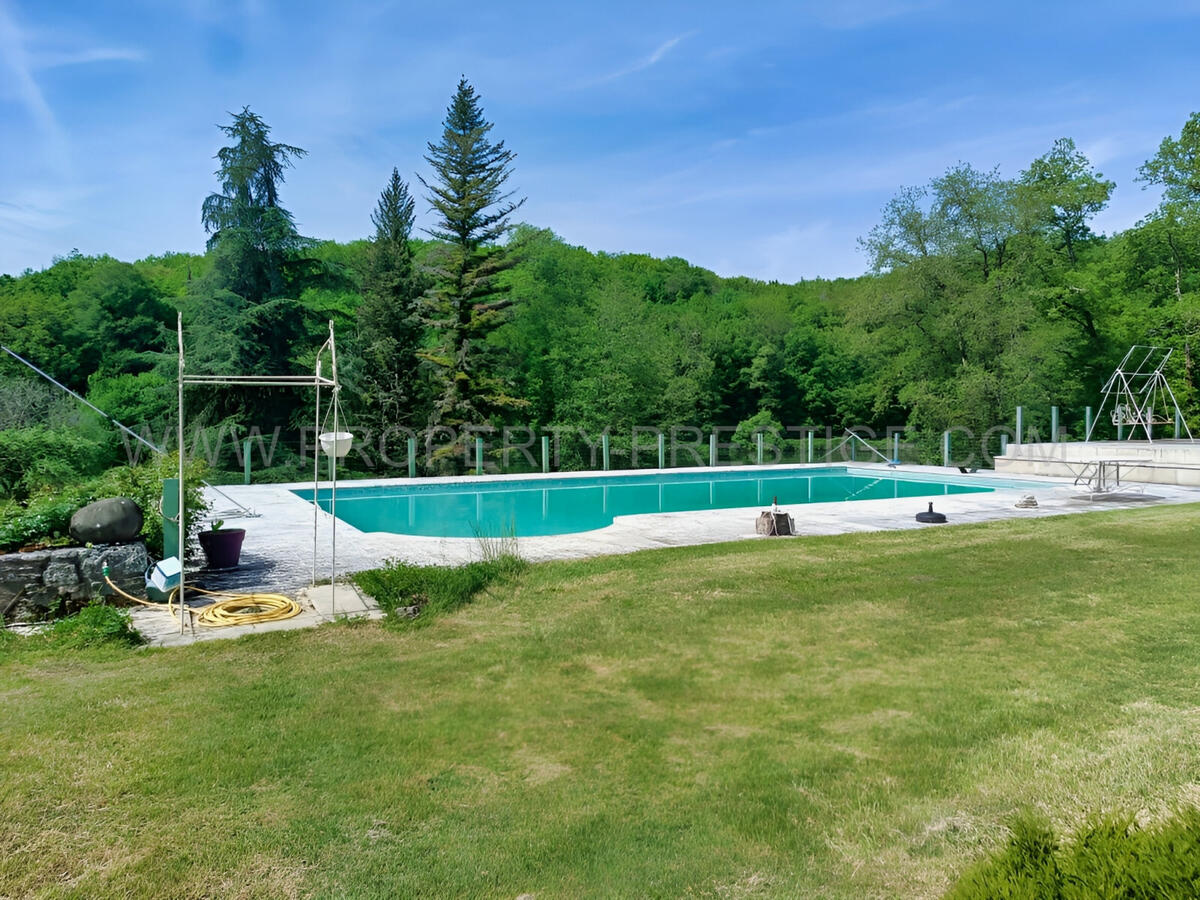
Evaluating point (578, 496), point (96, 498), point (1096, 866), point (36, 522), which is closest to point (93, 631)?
point (36, 522)

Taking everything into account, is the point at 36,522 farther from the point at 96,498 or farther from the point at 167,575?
the point at 167,575

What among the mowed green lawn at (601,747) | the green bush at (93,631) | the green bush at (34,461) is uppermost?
the green bush at (34,461)

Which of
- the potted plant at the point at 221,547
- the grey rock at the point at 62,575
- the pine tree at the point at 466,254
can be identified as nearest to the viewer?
the grey rock at the point at 62,575

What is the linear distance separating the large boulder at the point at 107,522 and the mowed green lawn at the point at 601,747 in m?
1.26

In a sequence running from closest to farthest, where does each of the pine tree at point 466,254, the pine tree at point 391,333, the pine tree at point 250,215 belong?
the pine tree at point 466,254
the pine tree at point 391,333
the pine tree at point 250,215

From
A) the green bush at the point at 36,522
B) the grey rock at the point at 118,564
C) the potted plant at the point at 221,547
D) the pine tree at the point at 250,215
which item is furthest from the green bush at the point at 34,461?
the pine tree at the point at 250,215

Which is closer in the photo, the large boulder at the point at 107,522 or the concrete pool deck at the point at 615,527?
the large boulder at the point at 107,522

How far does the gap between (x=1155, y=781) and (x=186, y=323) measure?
25001 mm

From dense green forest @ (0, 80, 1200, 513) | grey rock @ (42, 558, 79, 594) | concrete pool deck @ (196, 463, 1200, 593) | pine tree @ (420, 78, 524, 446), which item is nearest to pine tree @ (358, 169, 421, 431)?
dense green forest @ (0, 80, 1200, 513)

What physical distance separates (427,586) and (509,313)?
1813 centimetres

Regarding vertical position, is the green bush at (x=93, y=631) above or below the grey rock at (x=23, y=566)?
below

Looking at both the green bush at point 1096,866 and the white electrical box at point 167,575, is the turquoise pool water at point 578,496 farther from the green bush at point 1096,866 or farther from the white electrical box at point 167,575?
the green bush at point 1096,866

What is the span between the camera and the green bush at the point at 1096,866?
1614 mm

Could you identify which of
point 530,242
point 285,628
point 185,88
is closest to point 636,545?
→ point 285,628
